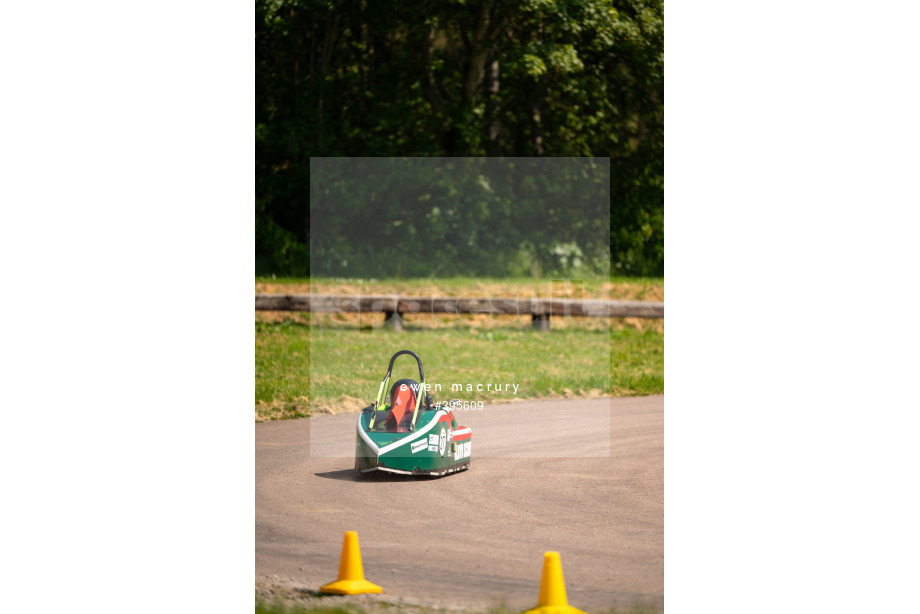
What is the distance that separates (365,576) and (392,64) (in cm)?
643

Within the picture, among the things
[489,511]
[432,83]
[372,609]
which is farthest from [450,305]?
[372,609]

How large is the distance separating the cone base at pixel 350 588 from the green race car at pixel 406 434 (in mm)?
1895

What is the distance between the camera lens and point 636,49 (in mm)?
10469

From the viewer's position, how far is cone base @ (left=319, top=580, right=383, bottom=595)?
17.9ft

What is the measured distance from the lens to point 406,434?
288 inches

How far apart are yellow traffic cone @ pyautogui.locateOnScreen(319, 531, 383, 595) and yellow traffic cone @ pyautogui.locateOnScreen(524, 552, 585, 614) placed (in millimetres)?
1047

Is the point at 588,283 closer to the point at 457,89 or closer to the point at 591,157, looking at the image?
the point at 591,157

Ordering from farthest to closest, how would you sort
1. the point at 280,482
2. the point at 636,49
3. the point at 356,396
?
the point at 636,49 < the point at 356,396 < the point at 280,482

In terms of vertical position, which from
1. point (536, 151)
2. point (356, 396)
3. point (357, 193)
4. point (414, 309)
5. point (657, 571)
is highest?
point (536, 151)

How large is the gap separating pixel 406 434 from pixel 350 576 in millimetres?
1925

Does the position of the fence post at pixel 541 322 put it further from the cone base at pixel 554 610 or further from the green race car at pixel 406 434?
the cone base at pixel 554 610

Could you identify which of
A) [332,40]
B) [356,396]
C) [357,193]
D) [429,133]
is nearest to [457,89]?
[429,133]

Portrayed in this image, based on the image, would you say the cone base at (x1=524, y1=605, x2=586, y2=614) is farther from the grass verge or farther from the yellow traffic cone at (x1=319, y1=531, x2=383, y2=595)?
the yellow traffic cone at (x1=319, y1=531, x2=383, y2=595)

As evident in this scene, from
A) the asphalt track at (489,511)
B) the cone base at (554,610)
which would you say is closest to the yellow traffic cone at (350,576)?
the asphalt track at (489,511)
